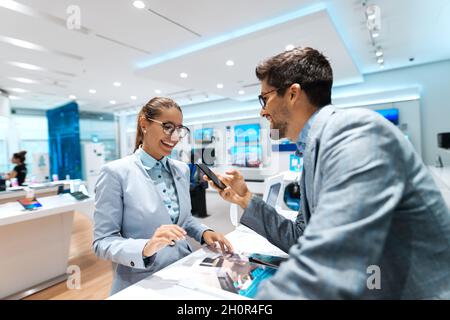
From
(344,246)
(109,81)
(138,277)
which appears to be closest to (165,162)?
(138,277)

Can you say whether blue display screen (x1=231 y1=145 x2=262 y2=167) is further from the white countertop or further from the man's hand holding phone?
the man's hand holding phone

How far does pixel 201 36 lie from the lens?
404 centimetres

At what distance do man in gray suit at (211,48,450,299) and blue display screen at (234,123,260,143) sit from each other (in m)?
7.59

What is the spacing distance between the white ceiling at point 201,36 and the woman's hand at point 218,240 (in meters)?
2.90

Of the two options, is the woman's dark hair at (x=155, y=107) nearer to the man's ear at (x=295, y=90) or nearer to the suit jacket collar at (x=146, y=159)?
the suit jacket collar at (x=146, y=159)

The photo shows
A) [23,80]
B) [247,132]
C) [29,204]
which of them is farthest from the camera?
[247,132]

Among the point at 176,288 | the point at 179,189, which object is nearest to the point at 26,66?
the point at 179,189

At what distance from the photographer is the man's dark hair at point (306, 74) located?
936 millimetres

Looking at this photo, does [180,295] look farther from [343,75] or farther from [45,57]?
[343,75]

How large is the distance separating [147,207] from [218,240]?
0.40 metres

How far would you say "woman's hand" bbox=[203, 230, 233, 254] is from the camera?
1.26m

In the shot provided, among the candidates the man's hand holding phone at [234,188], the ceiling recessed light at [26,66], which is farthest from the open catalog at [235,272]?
the ceiling recessed light at [26,66]

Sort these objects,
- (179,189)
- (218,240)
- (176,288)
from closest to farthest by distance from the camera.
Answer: (176,288) → (218,240) → (179,189)

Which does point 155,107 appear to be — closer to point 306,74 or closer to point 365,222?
point 306,74
